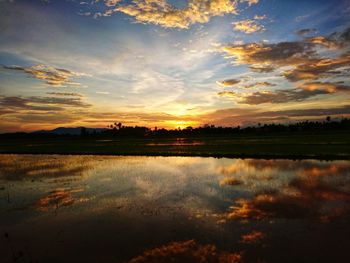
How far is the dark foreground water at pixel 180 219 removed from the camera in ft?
32.4

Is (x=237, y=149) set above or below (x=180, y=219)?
above

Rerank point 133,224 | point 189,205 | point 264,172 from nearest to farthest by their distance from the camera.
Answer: point 133,224 → point 189,205 → point 264,172

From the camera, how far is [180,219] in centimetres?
1350

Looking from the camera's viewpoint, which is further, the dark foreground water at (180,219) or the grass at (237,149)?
the grass at (237,149)

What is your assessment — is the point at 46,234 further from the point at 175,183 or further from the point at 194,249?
the point at 175,183

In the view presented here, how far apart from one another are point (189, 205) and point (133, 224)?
3.92m

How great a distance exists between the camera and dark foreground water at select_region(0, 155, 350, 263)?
989 centimetres

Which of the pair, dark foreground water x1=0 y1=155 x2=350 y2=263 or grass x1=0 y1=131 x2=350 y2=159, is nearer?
dark foreground water x1=0 y1=155 x2=350 y2=263

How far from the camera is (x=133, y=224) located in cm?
1295

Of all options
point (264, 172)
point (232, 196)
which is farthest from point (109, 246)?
point (264, 172)

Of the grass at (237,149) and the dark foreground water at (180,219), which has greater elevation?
the grass at (237,149)

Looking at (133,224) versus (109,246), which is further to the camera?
(133,224)

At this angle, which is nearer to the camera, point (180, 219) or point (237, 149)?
point (180, 219)

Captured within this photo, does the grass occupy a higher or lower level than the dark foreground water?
higher
